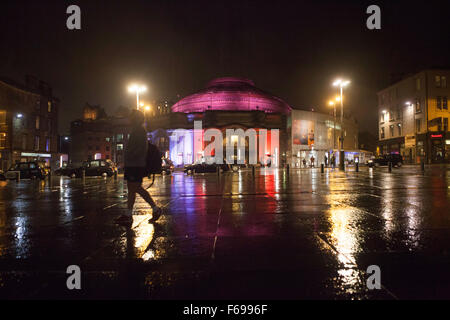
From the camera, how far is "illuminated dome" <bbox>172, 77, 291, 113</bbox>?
68988 mm

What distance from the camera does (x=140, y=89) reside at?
26.4 meters

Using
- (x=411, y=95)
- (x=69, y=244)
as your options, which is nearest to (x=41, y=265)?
(x=69, y=244)

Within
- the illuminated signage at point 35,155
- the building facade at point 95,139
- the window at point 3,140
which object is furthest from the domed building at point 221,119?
the building facade at point 95,139

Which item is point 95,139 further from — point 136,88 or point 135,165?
point 135,165

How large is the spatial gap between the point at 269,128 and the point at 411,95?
26051 millimetres

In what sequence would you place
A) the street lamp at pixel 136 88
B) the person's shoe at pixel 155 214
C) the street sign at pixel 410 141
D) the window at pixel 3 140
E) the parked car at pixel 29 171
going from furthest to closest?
the street sign at pixel 410 141, the window at pixel 3 140, the parked car at pixel 29 171, the street lamp at pixel 136 88, the person's shoe at pixel 155 214

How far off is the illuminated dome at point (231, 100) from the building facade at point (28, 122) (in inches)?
1167

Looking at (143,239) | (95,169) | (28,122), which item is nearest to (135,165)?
(143,239)

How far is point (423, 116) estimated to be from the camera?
47.3 m

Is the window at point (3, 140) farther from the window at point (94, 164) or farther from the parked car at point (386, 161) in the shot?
the parked car at point (386, 161)

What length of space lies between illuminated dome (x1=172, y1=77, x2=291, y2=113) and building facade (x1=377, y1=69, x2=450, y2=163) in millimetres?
27291

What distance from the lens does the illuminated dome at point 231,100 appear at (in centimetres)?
6899

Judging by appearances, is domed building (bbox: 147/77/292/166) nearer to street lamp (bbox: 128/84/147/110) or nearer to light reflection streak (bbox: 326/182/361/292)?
street lamp (bbox: 128/84/147/110)

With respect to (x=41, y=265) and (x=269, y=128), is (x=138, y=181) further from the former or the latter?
(x=269, y=128)
